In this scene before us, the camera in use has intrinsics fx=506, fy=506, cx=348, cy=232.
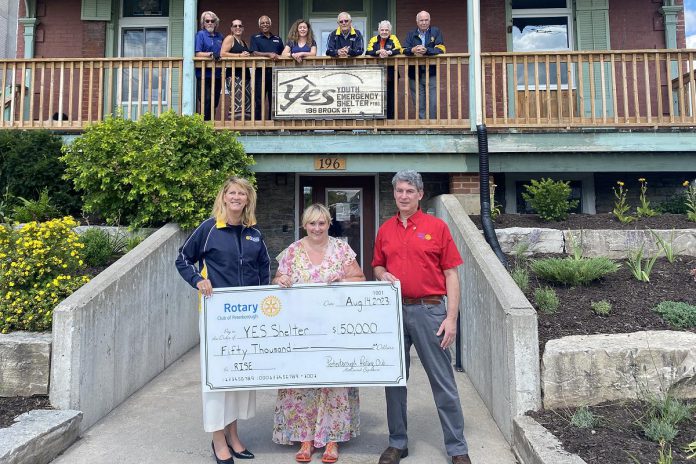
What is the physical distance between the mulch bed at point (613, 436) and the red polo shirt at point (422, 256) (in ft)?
3.63

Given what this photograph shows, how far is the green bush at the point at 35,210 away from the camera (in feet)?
18.7

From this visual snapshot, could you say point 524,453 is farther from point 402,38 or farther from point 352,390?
point 402,38

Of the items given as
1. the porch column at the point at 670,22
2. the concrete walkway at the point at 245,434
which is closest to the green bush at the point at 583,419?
the concrete walkway at the point at 245,434

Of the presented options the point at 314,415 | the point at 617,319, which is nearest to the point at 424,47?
the point at 617,319

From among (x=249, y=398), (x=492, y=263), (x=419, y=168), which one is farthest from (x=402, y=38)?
(x=249, y=398)

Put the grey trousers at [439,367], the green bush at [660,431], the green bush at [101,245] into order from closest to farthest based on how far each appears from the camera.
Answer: the green bush at [660,431] → the grey trousers at [439,367] → the green bush at [101,245]

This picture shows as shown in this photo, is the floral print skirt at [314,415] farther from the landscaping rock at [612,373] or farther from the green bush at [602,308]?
the green bush at [602,308]

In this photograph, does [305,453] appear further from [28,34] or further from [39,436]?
[28,34]

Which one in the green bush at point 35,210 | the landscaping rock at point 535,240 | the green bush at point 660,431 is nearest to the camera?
the green bush at point 660,431

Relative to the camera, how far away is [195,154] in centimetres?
602

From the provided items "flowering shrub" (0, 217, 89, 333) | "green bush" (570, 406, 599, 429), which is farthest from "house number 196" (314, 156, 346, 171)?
"green bush" (570, 406, 599, 429)

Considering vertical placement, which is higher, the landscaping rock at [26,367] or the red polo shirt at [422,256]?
the red polo shirt at [422,256]

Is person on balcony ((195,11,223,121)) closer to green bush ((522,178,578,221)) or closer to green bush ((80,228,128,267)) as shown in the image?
green bush ((80,228,128,267))

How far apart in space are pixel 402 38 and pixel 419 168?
3486 millimetres
